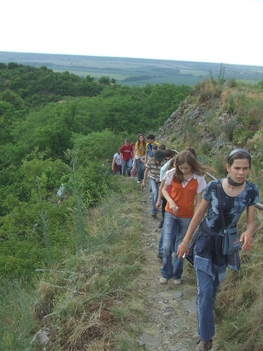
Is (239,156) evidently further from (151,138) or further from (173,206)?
(151,138)

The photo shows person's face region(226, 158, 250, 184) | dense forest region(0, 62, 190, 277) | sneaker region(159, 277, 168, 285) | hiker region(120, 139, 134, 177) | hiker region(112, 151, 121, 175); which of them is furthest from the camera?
hiker region(112, 151, 121, 175)

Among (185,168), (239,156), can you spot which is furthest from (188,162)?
(239,156)

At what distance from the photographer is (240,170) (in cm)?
320

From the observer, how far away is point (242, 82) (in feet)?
48.5

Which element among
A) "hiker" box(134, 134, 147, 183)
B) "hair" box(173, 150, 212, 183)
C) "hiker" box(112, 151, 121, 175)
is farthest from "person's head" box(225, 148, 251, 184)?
"hiker" box(112, 151, 121, 175)

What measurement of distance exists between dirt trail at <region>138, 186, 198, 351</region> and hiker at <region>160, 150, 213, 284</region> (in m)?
0.16

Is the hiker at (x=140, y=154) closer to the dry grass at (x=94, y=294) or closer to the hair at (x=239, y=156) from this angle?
the dry grass at (x=94, y=294)

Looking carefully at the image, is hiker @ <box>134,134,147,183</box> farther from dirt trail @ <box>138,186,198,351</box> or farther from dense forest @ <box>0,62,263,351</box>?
dirt trail @ <box>138,186,198,351</box>

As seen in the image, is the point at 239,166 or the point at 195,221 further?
the point at 195,221

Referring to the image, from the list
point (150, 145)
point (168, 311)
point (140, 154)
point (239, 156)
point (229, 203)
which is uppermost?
point (239, 156)

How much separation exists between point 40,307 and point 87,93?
68.0 meters

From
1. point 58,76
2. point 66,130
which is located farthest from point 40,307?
point 58,76

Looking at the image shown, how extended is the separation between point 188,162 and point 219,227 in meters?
1.13

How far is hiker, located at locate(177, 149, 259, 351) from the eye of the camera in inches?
129
